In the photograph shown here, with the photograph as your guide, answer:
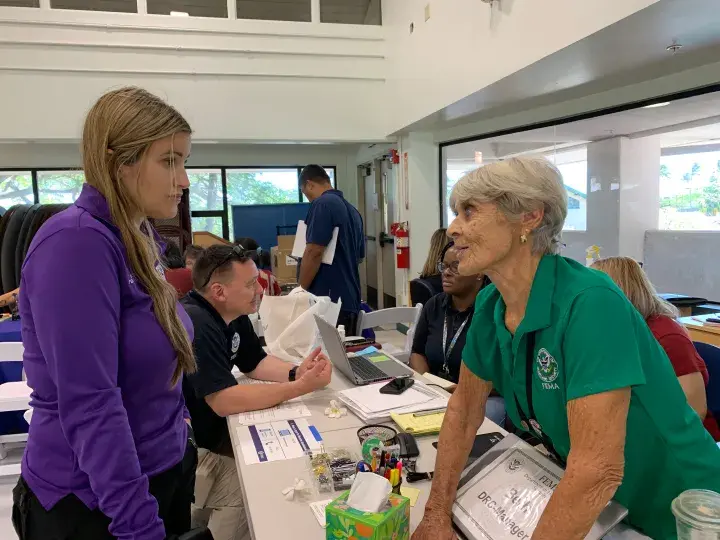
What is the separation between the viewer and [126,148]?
1.01 metres

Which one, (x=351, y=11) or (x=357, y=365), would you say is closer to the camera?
(x=357, y=365)

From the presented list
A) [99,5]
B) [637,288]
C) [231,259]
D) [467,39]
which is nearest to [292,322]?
[231,259]

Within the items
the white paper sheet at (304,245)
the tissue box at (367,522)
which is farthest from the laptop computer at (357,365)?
the white paper sheet at (304,245)

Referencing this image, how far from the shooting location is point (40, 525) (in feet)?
3.30

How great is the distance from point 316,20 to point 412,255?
8.98ft

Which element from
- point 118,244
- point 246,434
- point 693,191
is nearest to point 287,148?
point 693,191

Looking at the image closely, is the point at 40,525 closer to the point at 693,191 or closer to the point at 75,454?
the point at 75,454

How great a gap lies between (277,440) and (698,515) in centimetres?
114

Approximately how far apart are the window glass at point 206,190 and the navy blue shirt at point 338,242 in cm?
417

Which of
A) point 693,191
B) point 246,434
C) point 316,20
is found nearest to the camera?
point 246,434

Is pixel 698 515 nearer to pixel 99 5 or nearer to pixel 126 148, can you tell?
pixel 126 148

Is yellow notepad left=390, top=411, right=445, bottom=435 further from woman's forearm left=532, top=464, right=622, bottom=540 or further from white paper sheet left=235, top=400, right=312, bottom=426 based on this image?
woman's forearm left=532, top=464, right=622, bottom=540

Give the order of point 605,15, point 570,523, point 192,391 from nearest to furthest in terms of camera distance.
Result: point 570,523 < point 192,391 < point 605,15

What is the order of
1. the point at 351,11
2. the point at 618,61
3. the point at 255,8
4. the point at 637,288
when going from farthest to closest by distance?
the point at 351,11 < the point at 255,8 < the point at 618,61 < the point at 637,288
